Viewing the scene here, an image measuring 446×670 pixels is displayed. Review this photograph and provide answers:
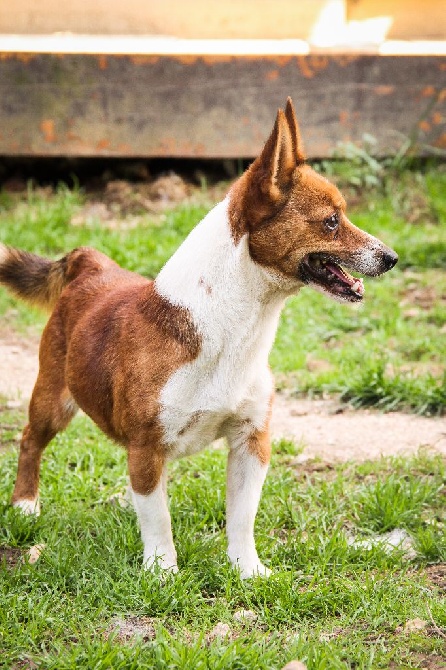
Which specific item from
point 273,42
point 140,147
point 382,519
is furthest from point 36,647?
point 273,42

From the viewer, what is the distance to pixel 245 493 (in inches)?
162

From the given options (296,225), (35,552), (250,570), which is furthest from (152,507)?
(296,225)

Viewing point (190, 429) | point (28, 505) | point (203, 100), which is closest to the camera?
point (190, 429)

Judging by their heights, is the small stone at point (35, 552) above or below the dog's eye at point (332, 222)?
below

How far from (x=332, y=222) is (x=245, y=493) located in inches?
45.1

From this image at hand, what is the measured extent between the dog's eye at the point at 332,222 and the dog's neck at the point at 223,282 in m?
0.28

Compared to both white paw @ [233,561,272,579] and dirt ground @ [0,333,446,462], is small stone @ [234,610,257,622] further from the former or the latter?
dirt ground @ [0,333,446,462]

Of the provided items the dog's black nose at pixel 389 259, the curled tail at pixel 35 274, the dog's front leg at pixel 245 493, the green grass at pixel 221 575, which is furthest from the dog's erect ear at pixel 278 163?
the green grass at pixel 221 575

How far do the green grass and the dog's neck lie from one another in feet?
3.36

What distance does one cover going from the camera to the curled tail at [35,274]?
486cm

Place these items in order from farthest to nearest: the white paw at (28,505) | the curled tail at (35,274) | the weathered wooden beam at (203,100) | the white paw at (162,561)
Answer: the weathered wooden beam at (203,100)
the curled tail at (35,274)
the white paw at (28,505)
the white paw at (162,561)

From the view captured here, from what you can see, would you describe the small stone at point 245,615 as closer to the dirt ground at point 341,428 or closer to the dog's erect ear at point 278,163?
the dog's erect ear at point 278,163

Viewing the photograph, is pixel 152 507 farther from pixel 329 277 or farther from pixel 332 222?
pixel 332 222

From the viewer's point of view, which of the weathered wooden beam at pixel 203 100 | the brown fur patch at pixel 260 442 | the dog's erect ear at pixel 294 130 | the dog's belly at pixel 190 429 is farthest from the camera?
the weathered wooden beam at pixel 203 100
